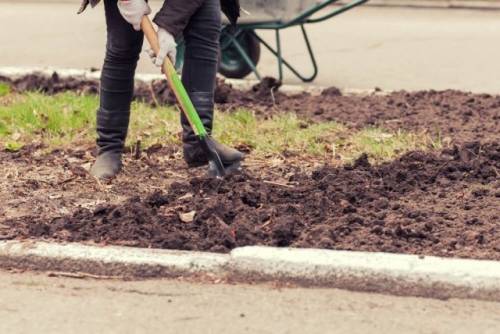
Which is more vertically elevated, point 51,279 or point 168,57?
point 168,57

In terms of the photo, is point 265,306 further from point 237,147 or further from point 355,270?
point 237,147

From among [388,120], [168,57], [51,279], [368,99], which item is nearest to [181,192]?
[168,57]

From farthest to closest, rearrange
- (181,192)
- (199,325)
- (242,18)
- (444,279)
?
(242,18)
(181,192)
(444,279)
(199,325)

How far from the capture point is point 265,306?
13.2ft

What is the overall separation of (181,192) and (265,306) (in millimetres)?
1297

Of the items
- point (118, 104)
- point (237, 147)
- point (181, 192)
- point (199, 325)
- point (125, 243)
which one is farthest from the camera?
point (237, 147)

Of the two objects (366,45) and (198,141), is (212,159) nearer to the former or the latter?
(198,141)

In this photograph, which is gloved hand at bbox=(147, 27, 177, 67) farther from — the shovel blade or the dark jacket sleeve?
the shovel blade

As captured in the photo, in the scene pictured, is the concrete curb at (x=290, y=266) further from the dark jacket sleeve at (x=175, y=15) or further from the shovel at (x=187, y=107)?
the dark jacket sleeve at (x=175, y=15)

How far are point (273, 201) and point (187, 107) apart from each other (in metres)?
0.66

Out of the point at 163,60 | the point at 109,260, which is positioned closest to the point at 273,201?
the point at 163,60

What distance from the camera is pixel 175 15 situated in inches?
208

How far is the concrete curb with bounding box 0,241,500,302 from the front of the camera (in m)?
4.11

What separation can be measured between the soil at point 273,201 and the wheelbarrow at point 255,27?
184 cm
